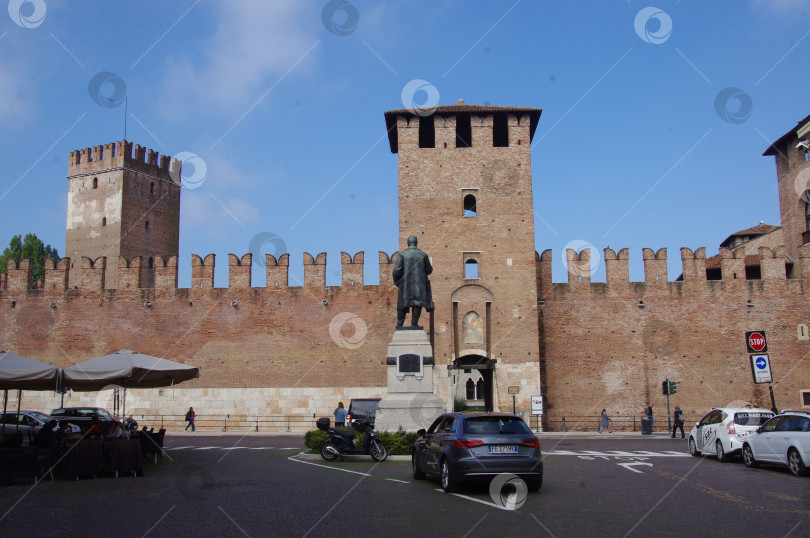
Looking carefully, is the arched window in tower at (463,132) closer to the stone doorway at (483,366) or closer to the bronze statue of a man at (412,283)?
the stone doorway at (483,366)

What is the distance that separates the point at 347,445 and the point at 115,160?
1633 inches

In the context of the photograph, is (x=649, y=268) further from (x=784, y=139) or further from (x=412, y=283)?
(x=412, y=283)

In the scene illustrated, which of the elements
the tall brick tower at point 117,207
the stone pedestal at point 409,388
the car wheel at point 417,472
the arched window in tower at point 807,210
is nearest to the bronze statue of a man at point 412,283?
the stone pedestal at point 409,388

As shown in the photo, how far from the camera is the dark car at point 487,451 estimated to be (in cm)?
904

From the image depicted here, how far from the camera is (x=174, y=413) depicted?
93.5 feet

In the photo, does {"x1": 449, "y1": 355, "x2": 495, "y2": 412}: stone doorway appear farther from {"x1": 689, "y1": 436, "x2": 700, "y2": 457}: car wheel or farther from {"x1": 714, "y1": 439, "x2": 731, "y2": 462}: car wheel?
{"x1": 714, "y1": 439, "x2": 731, "y2": 462}: car wheel

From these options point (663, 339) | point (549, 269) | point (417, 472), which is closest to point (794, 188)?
point (663, 339)

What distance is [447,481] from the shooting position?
930 centimetres

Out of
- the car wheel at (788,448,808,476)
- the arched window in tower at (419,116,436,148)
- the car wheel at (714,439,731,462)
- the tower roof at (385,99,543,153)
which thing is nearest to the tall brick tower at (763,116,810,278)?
the tower roof at (385,99,543,153)

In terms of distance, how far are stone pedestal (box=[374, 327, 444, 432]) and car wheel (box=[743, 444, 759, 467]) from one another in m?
5.64

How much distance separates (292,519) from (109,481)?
4932 mm

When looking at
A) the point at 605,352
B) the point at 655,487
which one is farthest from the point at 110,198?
the point at 655,487

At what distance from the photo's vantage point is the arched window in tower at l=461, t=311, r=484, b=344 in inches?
1081

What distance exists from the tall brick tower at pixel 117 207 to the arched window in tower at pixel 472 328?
26.7m
